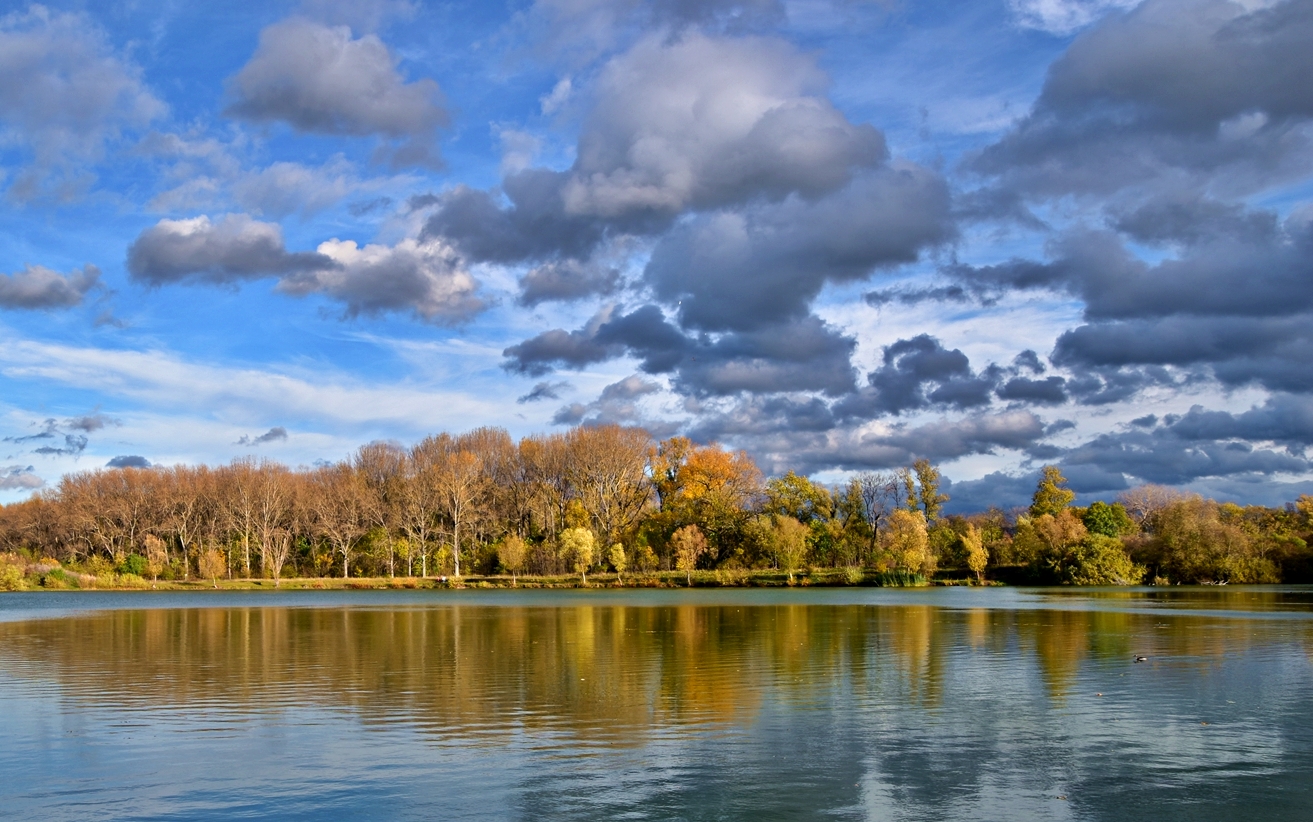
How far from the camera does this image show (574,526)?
358ft

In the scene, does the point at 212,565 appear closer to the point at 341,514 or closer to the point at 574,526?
the point at 341,514

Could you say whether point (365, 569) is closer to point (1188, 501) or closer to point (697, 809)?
point (1188, 501)

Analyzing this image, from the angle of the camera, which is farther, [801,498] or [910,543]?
[801,498]

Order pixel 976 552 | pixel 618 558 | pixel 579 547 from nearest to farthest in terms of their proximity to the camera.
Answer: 1. pixel 579 547
2. pixel 976 552
3. pixel 618 558

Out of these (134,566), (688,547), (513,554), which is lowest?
(134,566)

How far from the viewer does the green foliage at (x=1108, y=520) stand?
104481mm

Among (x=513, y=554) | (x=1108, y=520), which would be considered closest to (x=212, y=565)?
(x=513, y=554)

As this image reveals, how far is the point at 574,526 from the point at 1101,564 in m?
54.2

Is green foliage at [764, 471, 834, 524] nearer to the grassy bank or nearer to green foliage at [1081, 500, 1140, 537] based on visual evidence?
the grassy bank

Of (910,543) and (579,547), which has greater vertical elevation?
(579,547)

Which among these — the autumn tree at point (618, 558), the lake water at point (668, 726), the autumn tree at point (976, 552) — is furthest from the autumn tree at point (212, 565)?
the autumn tree at point (976, 552)

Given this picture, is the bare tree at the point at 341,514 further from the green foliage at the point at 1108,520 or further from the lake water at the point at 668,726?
the green foliage at the point at 1108,520

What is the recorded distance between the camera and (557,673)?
26.1 m

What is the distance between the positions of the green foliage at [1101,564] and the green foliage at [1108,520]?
563cm
